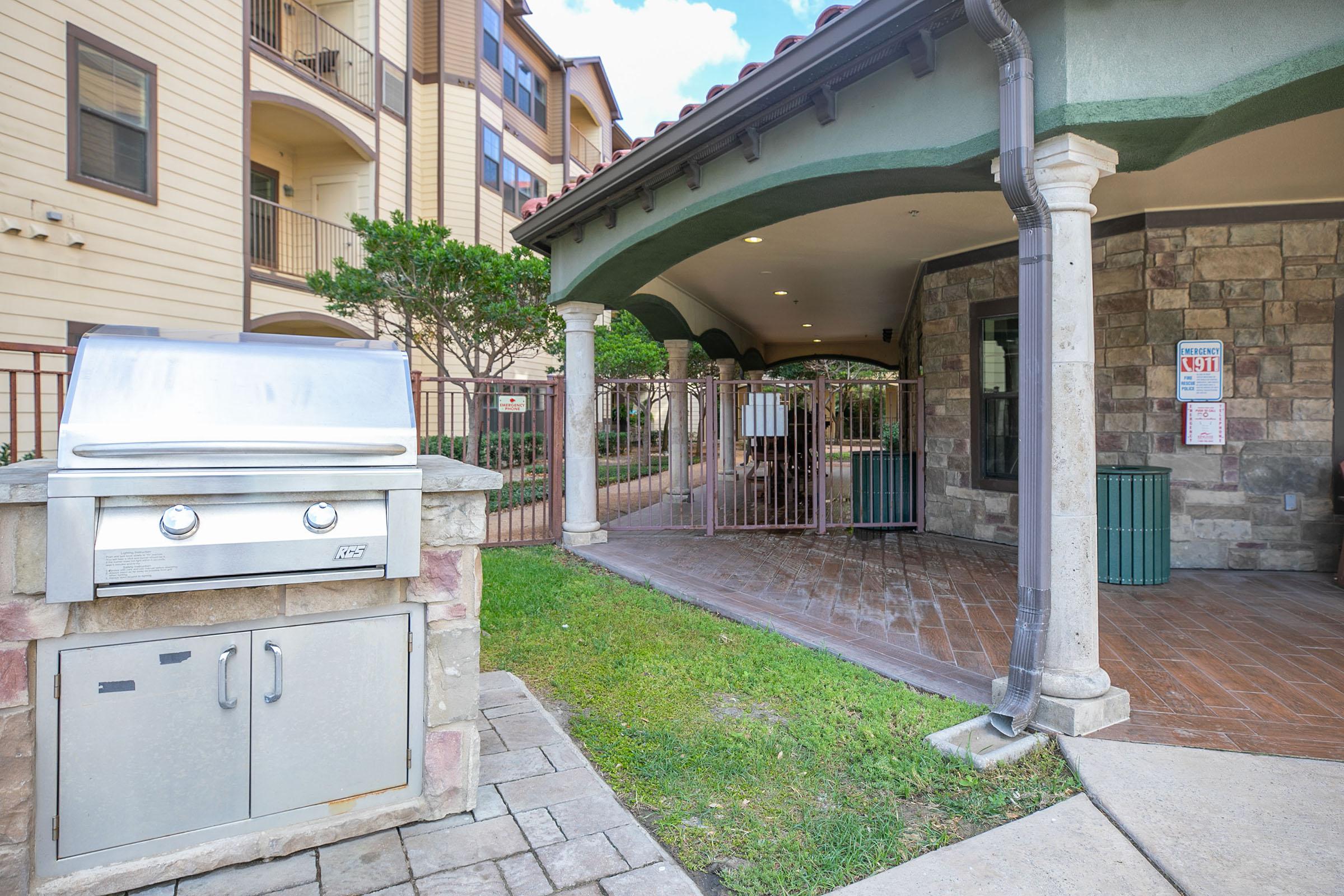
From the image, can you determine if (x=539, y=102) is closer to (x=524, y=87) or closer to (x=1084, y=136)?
(x=524, y=87)

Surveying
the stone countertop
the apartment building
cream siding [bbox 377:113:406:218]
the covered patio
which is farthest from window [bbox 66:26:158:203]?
the stone countertop

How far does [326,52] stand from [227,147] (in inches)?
149

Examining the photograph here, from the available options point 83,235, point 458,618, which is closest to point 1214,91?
point 458,618

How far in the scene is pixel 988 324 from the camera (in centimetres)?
720

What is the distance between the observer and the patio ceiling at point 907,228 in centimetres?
470

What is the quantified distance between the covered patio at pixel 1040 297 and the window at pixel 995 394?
29 millimetres

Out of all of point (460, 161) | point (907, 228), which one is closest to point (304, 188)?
point (460, 161)

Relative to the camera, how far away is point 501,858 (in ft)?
7.20

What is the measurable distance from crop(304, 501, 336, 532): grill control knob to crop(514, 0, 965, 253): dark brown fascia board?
3283 mm

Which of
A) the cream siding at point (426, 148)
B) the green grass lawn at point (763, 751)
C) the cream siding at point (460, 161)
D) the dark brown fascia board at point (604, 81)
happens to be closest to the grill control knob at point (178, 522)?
the green grass lawn at point (763, 751)

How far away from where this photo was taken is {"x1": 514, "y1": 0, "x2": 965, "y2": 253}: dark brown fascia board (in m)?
3.41

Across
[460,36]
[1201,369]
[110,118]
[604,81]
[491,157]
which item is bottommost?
[1201,369]

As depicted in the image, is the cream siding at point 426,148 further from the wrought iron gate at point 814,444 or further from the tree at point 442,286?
the wrought iron gate at point 814,444

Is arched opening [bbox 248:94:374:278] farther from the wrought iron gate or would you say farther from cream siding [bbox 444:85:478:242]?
the wrought iron gate
